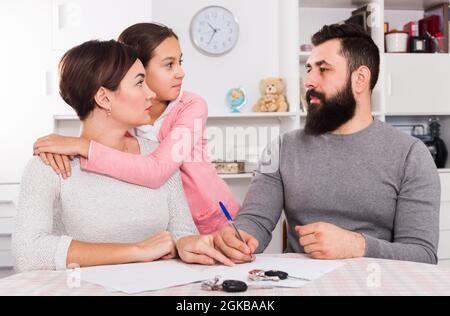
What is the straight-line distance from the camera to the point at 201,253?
4.63ft

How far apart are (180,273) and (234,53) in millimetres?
2864

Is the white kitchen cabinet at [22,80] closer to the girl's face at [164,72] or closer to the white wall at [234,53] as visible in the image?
the white wall at [234,53]

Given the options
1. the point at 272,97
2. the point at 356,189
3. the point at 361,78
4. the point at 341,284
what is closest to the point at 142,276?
the point at 341,284

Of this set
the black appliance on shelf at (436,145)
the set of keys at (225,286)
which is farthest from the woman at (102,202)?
the black appliance on shelf at (436,145)

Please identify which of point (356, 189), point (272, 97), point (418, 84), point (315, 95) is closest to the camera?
point (356, 189)

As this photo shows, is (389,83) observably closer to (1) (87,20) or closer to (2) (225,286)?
(1) (87,20)

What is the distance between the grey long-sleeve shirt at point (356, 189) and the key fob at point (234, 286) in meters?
0.73

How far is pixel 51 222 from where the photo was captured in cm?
154

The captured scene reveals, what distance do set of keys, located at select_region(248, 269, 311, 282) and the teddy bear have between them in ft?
8.51

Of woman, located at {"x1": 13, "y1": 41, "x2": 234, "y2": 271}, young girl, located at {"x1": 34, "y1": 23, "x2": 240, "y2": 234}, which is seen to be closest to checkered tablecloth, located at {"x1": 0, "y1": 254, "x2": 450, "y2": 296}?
woman, located at {"x1": 13, "y1": 41, "x2": 234, "y2": 271}

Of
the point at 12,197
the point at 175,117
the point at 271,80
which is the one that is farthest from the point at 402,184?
the point at 12,197

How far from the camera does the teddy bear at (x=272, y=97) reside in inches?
149

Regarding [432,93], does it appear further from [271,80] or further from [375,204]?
[375,204]
